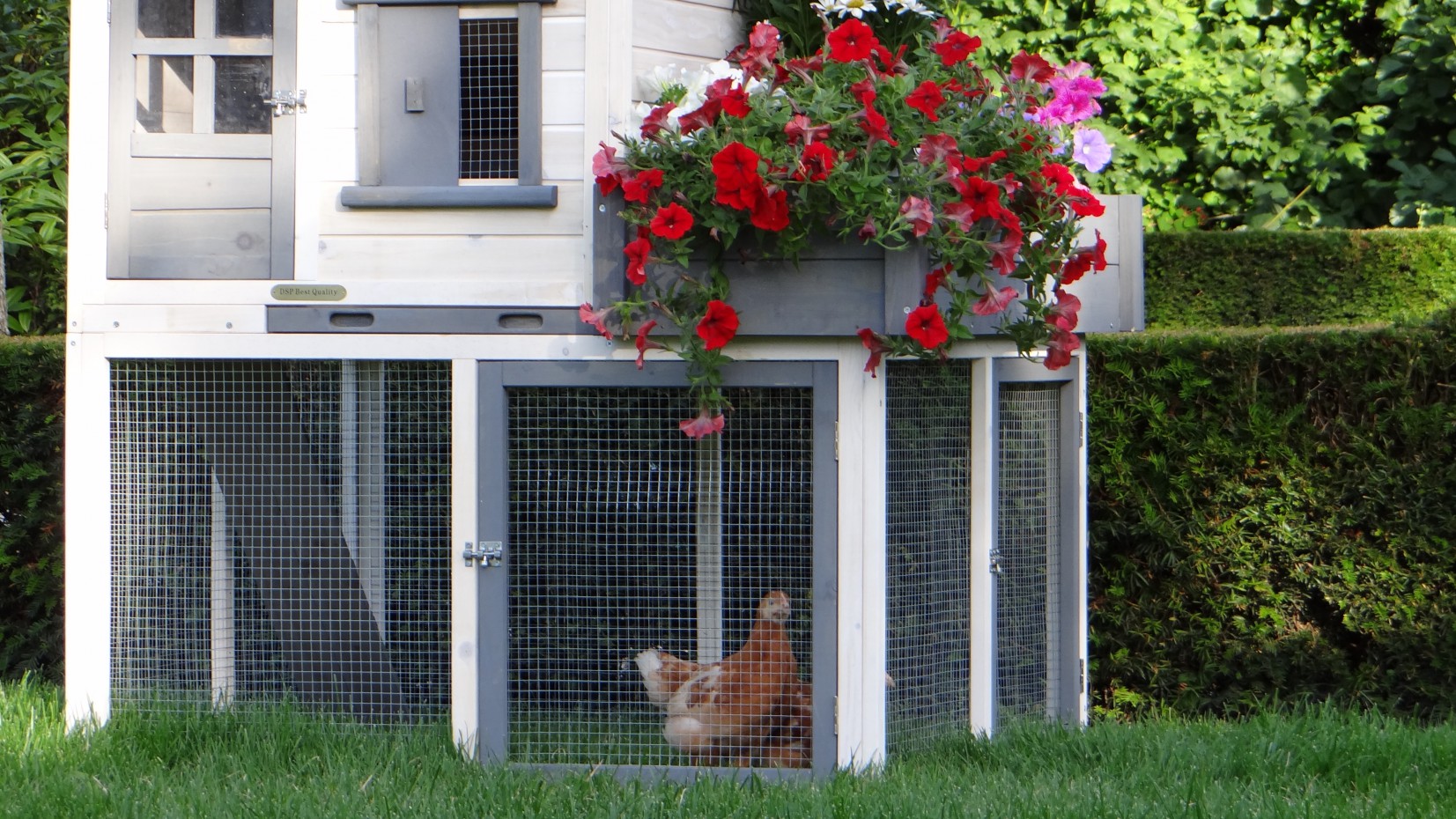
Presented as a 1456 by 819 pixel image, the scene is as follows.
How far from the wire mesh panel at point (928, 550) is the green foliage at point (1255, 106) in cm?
447

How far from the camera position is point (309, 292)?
3592mm

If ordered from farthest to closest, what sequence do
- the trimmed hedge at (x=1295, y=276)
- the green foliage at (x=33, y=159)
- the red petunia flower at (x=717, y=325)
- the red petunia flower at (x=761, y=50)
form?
the trimmed hedge at (x=1295, y=276), the green foliage at (x=33, y=159), the red petunia flower at (x=761, y=50), the red petunia flower at (x=717, y=325)

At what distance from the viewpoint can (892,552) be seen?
3674 millimetres

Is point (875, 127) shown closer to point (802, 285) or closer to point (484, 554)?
point (802, 285)

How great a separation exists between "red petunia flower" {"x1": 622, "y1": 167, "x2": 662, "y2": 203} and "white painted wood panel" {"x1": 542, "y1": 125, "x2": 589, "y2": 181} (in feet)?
0.90

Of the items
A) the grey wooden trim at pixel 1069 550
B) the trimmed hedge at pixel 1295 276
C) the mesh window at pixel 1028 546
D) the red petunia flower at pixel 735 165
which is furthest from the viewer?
the trimmed hedge at pixel 1295 276

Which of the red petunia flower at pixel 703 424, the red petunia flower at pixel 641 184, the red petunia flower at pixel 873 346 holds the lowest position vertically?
the red petunia flower at pixel 703 424

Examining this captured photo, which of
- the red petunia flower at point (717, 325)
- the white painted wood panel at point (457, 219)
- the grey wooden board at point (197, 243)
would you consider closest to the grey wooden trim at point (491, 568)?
the white painted wood panel at point (457, 219)

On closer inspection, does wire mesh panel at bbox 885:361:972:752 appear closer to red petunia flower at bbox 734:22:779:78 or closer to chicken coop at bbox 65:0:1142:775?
chicken coop at bbox 65:0:1142:775

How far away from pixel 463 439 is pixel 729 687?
0.96 metres

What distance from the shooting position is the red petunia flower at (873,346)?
11.2ft

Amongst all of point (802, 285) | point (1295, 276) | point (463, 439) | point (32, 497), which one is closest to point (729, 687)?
point (463, 439)

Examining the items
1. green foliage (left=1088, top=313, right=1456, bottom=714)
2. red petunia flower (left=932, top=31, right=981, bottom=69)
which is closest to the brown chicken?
red petunia flower (left=932, top=31, right=981, bottom=69)

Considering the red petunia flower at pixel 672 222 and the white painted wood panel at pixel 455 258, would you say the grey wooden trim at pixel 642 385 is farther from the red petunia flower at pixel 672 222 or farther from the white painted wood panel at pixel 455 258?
the red petunia flower at pixel 672 222
